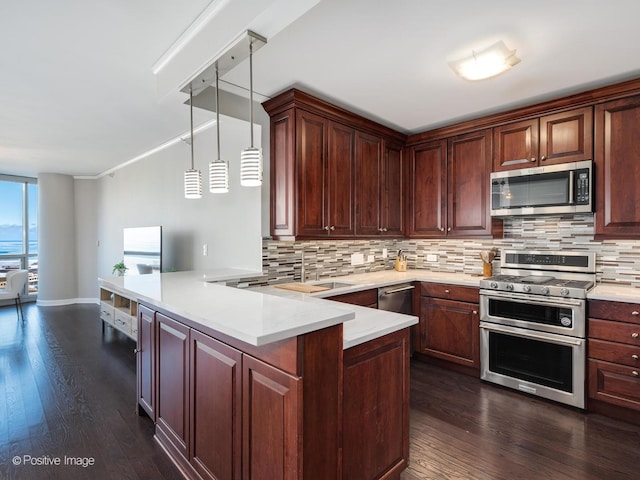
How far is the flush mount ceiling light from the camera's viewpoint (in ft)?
6.73

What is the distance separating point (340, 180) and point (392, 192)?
899 mm

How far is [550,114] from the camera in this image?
2.96 meters

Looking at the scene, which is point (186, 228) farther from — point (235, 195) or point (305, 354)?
point (305, 354)

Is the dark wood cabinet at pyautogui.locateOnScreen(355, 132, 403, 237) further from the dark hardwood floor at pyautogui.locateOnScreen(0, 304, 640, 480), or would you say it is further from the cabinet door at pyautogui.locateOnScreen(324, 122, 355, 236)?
the dark hardwood floor at pyautogui.locateOnScreen(0, 304, 640, 480)

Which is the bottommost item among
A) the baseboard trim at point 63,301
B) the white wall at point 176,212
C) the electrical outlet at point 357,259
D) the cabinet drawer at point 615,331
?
the baseboard trim at point 63,301

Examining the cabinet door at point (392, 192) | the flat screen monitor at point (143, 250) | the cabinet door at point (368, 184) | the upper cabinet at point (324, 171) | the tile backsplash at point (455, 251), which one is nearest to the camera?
the upper cabinet at point (324, 171)

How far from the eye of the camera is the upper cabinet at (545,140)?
9.25ft

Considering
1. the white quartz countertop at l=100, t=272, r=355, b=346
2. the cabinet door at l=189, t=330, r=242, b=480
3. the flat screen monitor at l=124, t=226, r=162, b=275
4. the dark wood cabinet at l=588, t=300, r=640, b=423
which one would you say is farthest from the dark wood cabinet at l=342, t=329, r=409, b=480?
the flat screen monitor at l=124, t=226, r=162, b=275

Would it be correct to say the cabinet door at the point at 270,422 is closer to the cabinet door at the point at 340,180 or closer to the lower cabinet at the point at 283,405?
the lower cabinet at the point at 283,405

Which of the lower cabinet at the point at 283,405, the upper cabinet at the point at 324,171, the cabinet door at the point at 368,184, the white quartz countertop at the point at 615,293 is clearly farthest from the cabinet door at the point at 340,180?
the white quartz countertop at the point at 615,293

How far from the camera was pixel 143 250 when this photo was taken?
4613 mm

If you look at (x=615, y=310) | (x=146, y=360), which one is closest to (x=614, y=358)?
(x=615, y=310)

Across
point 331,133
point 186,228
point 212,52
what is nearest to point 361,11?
point 212,52

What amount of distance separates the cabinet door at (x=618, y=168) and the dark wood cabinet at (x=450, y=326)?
1.15 metres
